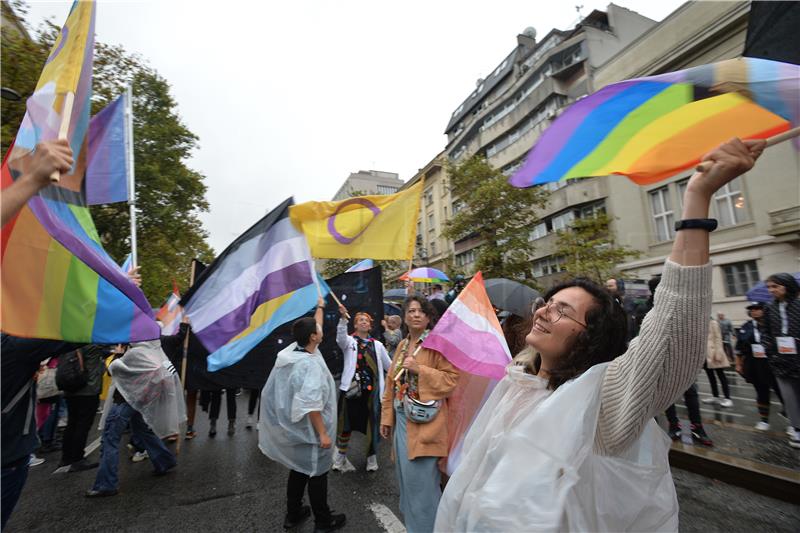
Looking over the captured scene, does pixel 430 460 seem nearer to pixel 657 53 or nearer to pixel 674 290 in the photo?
pixel 674 290

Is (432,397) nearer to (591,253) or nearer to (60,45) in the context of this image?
(60,45)

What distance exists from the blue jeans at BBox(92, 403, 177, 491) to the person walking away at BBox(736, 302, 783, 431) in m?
7.89

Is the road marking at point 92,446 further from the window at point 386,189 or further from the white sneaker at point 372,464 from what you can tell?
the window at point 386,189

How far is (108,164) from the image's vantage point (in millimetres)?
3697

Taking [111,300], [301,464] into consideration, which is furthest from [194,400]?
[111,300]

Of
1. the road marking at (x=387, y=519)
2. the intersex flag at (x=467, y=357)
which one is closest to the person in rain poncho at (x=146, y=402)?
the road marking at (x=387, y=519)

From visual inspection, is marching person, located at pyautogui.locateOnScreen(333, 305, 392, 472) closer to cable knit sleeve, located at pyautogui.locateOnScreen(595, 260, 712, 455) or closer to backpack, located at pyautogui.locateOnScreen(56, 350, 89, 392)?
backpack, located at pyautogui.locateOnScreen(56, 350, 89, 392)

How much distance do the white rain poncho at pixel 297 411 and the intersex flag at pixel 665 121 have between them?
2.32 meters

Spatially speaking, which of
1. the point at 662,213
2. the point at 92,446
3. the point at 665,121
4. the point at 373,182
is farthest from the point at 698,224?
Answer: the point at 373,182

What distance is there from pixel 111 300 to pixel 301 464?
75.4 inches

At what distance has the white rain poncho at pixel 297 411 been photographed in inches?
128

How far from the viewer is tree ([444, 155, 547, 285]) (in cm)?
1936

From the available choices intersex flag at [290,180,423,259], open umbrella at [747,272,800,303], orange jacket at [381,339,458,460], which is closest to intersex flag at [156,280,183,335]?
intersex flag at [290,180,423,259]

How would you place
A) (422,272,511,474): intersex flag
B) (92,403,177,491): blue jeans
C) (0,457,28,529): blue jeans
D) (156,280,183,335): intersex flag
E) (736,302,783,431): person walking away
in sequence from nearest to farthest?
(0,457,28,529): blue jeans
(422,272,511,474): intersex flag
(92,403,177,491): blue jeans
(736,302,783,431): person walking away
(156,280,183,335): intersex flag
